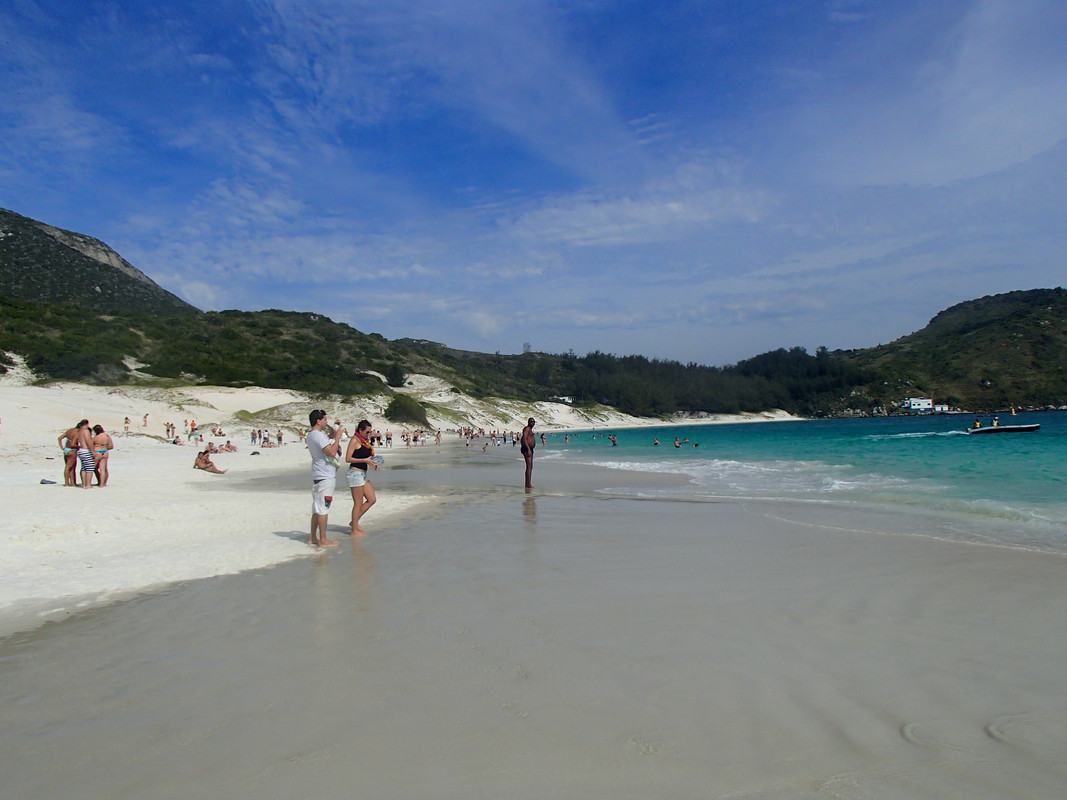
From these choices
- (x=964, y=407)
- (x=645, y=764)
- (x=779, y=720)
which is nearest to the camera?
(x=645, y=764)

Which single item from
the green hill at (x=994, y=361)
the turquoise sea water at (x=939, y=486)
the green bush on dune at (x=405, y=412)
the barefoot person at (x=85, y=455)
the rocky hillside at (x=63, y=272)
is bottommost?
the turquoise sea water at (x=939, y=486)

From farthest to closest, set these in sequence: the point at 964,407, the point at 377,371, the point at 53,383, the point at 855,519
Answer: the point at 964,407 < the point at 377,371 < the point at 53,383 < the point at 855,519

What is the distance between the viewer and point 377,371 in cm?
8975

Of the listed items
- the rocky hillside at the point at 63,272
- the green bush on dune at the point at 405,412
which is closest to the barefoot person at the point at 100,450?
the green bush on dune at the point at 405,412

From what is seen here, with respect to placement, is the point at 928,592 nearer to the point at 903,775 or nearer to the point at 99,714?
the point at 903,775

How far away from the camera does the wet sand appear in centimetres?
298

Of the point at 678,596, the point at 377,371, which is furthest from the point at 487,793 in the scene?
the point at 377,371

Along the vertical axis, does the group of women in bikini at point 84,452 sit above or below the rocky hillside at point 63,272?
below

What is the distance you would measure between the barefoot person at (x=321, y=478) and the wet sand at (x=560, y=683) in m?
1.54

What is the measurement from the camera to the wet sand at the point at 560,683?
2.98 meters

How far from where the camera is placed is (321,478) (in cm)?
910

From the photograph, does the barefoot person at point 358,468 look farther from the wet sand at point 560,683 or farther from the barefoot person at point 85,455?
the barefoot person at point 85,455

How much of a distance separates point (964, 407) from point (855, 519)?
411 ft

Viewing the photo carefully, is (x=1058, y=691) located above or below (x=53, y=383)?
below
